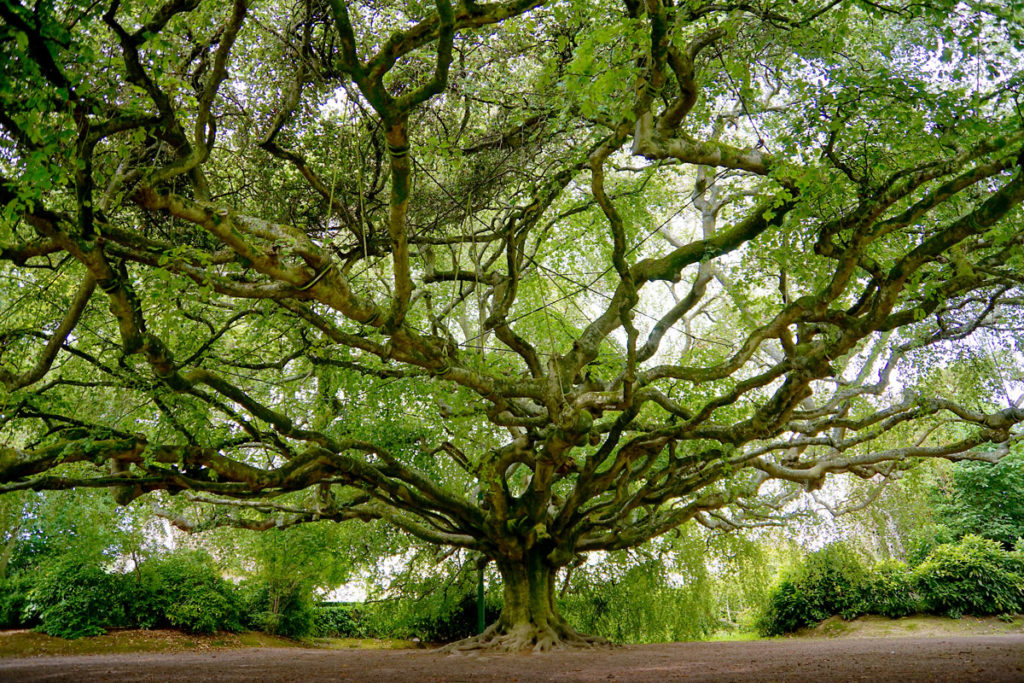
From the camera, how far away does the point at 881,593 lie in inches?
612

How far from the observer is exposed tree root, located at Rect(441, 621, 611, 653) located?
36.0 feet

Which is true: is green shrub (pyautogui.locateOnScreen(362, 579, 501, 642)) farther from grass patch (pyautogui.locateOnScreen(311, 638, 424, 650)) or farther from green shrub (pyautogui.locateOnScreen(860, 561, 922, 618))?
green shrub (pyautogui.locateOnScreen(860, 561, 922, 618))

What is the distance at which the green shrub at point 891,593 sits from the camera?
599 inches

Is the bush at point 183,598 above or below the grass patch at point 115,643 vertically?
above

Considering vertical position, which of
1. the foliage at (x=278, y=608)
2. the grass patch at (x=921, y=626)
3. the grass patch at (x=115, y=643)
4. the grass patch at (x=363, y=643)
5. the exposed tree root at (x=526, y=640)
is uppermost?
the foliage at (x=278, y=608)

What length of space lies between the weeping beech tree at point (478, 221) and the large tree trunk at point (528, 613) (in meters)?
0.06

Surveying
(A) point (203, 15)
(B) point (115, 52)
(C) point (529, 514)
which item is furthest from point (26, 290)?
(C) point (529, 514)

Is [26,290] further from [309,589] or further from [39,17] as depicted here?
[309,589]

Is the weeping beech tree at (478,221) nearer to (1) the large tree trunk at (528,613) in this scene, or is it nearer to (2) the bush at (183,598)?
(1) the large tree trunk at (528,613)

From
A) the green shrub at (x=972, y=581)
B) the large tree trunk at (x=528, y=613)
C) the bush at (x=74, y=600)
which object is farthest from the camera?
the green shrub at (x=972, y=581)

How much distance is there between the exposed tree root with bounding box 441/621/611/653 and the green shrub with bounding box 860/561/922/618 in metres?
7.97

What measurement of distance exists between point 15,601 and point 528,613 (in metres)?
11.2

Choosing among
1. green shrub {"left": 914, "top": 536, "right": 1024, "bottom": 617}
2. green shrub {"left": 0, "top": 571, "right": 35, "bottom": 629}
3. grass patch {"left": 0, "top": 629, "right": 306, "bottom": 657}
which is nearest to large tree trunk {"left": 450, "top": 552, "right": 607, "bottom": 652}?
grass patch {"left": 0, "top": 629, "right": 306, "bottom": 657}

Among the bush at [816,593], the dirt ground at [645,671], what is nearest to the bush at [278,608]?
the dirt ground at [645,671]
